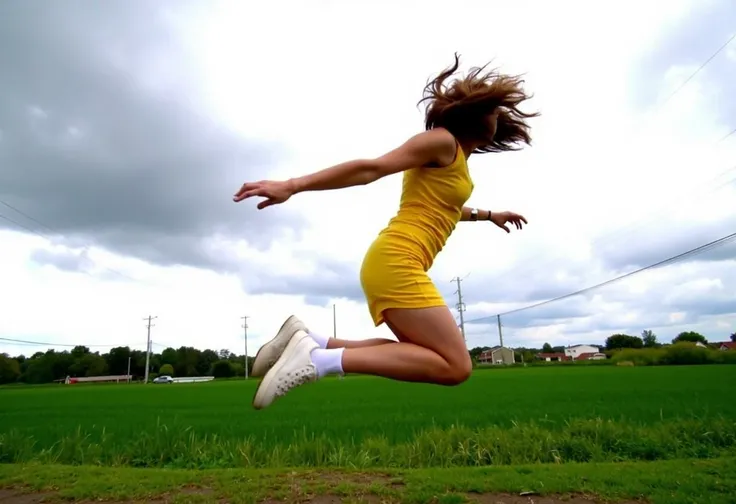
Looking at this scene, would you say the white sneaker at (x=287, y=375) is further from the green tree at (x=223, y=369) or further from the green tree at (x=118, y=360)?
the green tree at (x=118, y=360)

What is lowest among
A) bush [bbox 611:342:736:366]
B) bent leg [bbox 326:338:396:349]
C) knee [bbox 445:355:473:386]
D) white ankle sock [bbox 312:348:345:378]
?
bush [bbox 611:342:736:366]

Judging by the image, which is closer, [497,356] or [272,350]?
[272,350]

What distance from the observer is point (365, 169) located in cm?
216

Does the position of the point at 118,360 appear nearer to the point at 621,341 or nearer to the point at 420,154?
the point at 621,341

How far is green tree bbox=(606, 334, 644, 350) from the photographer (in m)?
87.2

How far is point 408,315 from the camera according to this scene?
2.29 metres

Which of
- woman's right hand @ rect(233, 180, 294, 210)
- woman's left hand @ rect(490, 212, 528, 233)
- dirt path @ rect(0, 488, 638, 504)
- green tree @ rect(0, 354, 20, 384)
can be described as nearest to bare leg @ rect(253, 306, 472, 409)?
woman's right hand @ rect(233, 180, 294, 210)

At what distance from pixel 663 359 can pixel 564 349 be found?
8086 cm

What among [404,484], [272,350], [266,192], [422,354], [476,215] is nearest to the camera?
[266,192]

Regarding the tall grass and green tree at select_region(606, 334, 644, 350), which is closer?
the tall grass

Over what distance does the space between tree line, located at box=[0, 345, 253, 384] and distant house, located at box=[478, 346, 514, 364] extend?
48.1 m

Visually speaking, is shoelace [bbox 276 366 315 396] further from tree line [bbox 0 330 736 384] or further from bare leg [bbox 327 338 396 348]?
tree line [bbox 0 330 736 384]

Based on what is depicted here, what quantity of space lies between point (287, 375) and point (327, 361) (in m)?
0.20

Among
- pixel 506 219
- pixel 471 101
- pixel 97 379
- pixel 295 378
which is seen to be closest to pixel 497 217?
pixel 506 219
